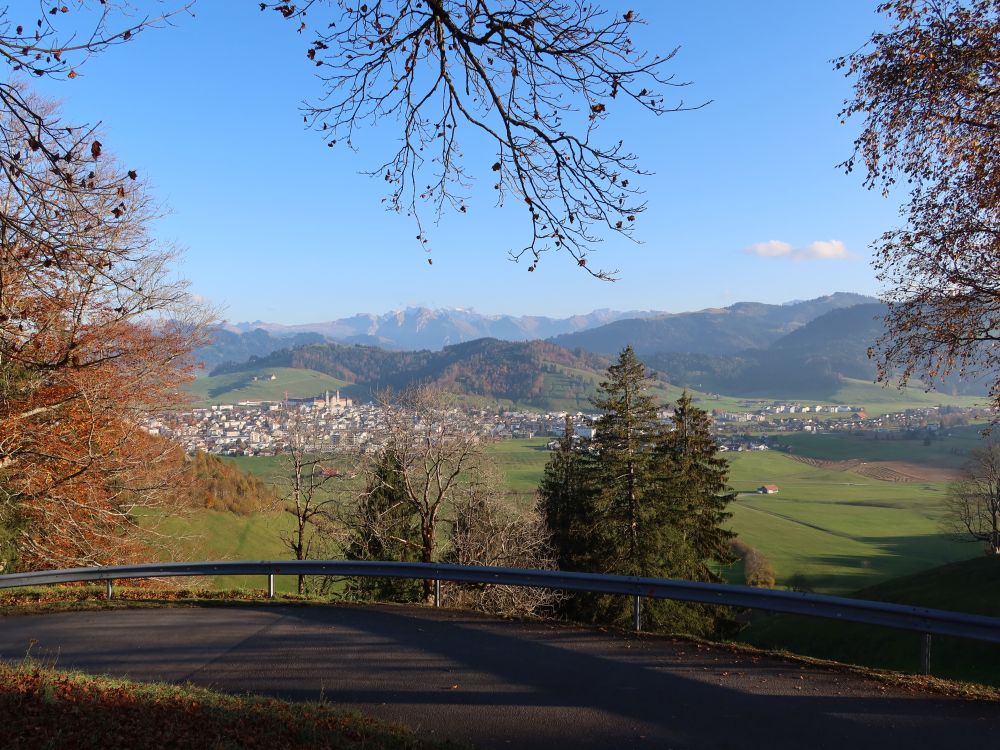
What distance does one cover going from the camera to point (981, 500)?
159ft

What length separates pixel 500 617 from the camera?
9508mm

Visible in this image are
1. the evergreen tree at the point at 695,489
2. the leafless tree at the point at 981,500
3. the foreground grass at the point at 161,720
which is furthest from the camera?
the leafless tree at the point at 981,500

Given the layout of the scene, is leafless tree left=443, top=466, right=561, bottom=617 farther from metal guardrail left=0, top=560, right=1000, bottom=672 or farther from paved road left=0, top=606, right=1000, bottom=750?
paved road left=0, top=606, right=1000, bottom=750

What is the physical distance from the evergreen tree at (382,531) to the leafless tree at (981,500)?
38.5 meters

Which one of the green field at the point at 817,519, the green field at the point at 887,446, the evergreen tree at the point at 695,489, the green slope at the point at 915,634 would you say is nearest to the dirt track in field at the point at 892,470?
the green field at the point at 887,446

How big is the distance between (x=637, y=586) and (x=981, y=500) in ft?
175

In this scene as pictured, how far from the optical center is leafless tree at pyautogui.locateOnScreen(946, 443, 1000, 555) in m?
43.6

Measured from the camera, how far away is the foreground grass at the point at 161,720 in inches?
185

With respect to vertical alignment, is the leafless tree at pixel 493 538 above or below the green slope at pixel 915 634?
above

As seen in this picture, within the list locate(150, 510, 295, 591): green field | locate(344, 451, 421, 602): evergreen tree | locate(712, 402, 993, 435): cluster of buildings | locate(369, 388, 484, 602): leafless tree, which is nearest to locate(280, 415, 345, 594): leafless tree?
locate(344, 451, 421, 602): evergreen tree

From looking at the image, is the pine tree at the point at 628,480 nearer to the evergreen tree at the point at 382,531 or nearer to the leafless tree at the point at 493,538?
the leafless tree at the point at 493,538

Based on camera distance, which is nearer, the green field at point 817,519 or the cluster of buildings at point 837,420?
the green field at point 817,519

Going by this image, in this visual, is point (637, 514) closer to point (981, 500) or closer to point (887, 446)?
point (981, 500)

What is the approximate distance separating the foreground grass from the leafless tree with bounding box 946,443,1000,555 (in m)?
49.3
